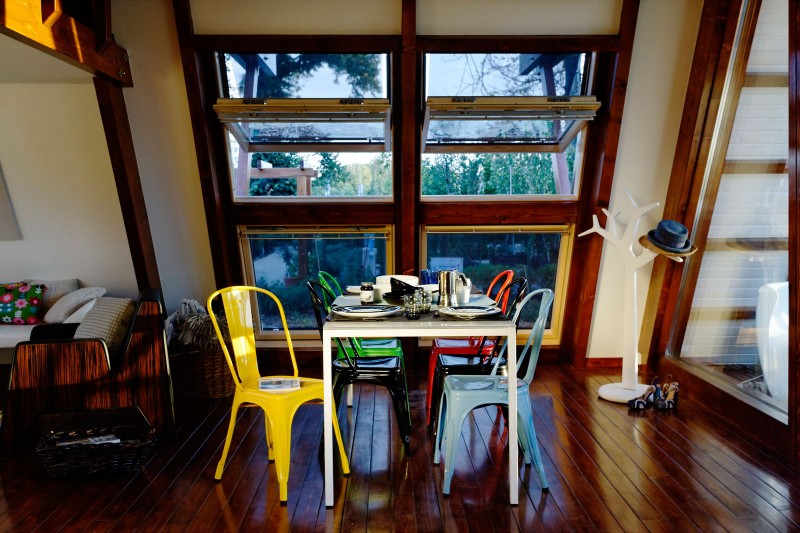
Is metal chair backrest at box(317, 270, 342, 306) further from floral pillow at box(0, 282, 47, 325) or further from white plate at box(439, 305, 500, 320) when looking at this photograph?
floral pillow at box(0, 282, 47, 325)

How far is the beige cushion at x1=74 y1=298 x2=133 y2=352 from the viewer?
2.75m

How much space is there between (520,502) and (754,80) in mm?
2701

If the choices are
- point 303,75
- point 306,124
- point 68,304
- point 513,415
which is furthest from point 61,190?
point 513,415

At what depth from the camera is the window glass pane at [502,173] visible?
366 cm

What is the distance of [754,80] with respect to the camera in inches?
113

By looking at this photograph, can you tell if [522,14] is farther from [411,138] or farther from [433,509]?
[433,509]

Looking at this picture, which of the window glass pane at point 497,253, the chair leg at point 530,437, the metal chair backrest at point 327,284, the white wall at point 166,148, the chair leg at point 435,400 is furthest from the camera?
the window glass pane at point 497,253

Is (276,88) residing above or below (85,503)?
above

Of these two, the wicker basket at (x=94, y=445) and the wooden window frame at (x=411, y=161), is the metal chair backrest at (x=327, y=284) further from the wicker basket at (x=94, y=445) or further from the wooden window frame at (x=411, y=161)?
the wicker basket at (x=94, y=445)

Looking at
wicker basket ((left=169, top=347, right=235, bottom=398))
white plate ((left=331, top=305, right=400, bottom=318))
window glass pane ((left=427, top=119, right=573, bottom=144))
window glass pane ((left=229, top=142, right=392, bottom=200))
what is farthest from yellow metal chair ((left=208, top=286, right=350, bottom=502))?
window glass pane ((left=427, top=119, right=573, bottom=144))

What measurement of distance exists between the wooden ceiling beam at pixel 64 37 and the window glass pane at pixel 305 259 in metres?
1.35

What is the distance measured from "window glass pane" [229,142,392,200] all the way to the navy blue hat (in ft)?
6.04

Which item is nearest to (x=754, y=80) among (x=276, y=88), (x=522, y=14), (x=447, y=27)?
(x=522, y=14)

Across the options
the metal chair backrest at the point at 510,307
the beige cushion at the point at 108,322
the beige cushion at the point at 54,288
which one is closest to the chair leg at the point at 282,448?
the metal chair backrest at the point at 510,307
